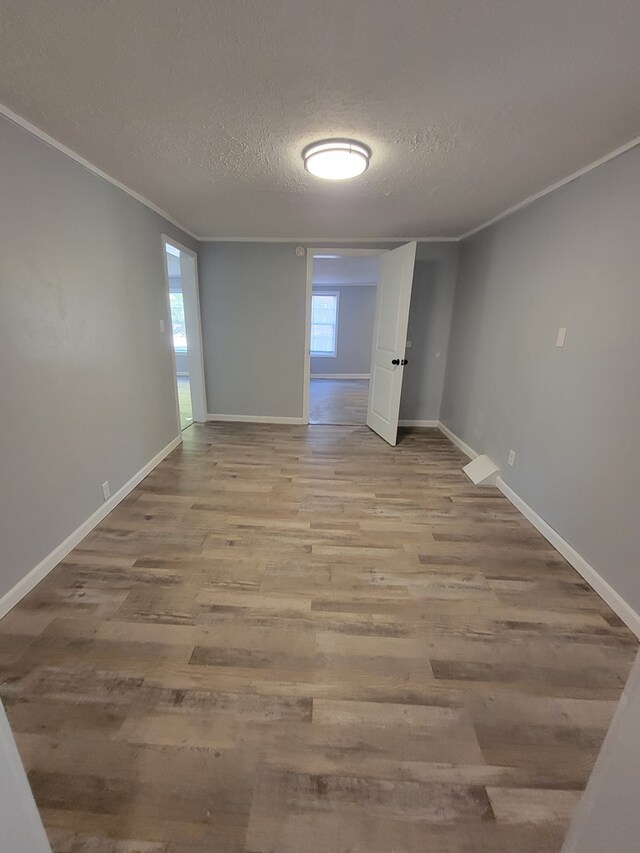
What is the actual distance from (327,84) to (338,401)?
4.76 m

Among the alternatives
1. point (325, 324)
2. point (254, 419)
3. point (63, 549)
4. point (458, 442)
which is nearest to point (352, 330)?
point (325, 324)

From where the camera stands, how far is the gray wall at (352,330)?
8023 mm

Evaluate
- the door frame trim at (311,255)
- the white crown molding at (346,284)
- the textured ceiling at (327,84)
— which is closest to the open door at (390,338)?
the door frame trim at (311,255)

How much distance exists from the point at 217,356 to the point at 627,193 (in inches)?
153

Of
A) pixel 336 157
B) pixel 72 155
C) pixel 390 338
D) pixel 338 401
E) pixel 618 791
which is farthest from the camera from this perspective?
pixel 338 401

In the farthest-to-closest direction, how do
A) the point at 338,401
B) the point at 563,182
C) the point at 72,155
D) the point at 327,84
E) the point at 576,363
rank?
the point at 338,401, the point at 563,182, the point at 576,363, the point at 72,155, the point at 327,84

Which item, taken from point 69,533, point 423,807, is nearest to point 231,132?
point 69,533

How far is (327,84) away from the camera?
1350mm

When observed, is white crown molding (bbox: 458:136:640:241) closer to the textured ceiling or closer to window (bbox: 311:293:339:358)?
the textured ceiling

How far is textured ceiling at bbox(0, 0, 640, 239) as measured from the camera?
3.43ft

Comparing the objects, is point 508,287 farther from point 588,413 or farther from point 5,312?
point 5,312

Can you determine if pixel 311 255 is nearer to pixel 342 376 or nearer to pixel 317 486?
pixel 317 486

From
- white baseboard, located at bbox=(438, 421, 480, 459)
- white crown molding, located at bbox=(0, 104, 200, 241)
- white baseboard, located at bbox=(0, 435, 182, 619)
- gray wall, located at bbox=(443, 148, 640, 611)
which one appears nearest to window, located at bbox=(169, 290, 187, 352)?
white crown molding, located at bbox=(0, 104, 200, 241)

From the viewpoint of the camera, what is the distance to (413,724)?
4.11ft
